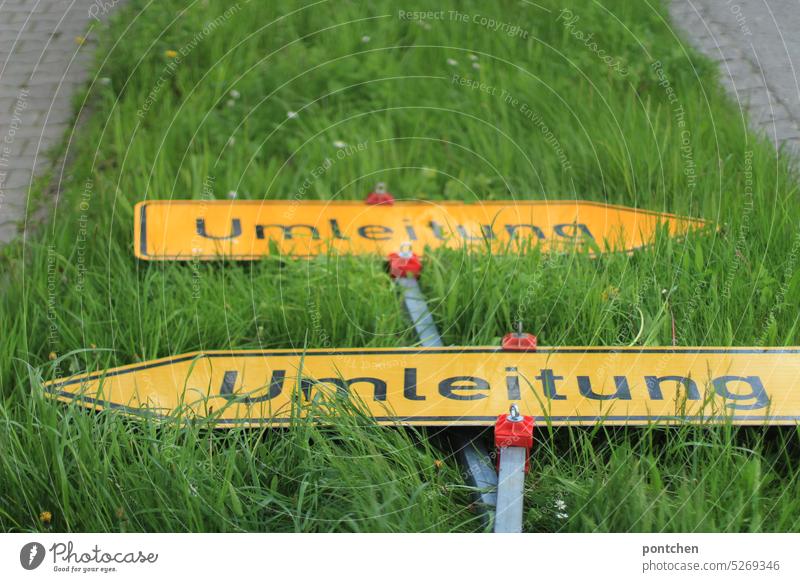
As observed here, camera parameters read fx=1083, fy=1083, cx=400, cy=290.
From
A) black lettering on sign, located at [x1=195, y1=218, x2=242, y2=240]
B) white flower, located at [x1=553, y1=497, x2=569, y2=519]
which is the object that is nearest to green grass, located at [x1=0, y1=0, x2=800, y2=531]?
white flower, located at [x1=553, y1=497, x2=569, y2=519]

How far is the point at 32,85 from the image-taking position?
3.11m

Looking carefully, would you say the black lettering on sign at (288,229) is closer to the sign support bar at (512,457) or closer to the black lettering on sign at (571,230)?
the black lettering on sign at (571,230)

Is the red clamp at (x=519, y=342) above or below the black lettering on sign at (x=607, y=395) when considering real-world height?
above

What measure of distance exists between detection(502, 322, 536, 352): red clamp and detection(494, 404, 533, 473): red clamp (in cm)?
33

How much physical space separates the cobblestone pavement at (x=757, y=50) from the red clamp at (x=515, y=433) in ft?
4.60

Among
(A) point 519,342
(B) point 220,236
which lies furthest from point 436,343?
(B) point 220,236

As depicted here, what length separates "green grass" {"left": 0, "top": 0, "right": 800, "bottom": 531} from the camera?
1.85m

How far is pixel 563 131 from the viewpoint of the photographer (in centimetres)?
320

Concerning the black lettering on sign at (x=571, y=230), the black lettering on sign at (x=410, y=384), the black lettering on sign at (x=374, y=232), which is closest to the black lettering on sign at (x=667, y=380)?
the black lettering on sign at (x=410, y=384)

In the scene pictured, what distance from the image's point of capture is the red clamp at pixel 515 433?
1929 millimetres
